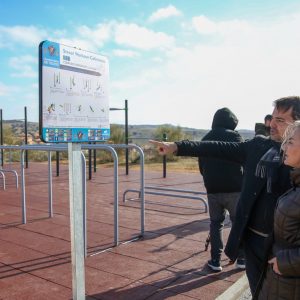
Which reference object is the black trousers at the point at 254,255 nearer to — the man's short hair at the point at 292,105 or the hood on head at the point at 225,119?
the man's short hair at the point at 292,105

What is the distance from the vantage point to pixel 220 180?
4082 mm

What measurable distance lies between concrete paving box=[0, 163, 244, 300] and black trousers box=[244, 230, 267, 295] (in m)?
1.24

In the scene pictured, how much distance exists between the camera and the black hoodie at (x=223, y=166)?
403cm

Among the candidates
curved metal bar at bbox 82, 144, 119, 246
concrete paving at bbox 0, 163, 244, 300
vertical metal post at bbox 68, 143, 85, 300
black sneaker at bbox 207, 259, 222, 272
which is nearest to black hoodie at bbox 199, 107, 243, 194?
black sneaker at bbox 207, 259, 222, 272

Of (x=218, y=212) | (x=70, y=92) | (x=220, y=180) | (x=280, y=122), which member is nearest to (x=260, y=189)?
(x=280, y=122)

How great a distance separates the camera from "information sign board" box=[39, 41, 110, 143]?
4328 mm

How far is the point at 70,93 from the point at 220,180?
6.57 ft

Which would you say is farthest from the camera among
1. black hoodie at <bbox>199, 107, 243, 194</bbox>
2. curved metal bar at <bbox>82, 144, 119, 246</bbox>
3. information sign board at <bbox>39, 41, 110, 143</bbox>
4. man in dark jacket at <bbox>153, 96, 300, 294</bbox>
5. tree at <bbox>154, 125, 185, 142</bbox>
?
tree at <bbox>154, 125, 185, 142</bbox>

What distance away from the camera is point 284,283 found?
6.38ft

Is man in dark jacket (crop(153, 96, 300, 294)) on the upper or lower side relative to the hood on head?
lower

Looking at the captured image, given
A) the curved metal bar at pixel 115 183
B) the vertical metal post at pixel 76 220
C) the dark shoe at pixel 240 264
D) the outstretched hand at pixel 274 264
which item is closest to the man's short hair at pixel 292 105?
the outstretched hand at pixel 274 264

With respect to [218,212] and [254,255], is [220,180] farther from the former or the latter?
[254,255]

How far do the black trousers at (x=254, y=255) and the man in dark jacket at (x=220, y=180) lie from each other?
1644mm

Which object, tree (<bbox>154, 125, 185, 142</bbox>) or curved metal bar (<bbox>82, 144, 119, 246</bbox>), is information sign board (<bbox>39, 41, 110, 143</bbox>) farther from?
tree (<bbox>154, 125, 185, 142</bbox>)
